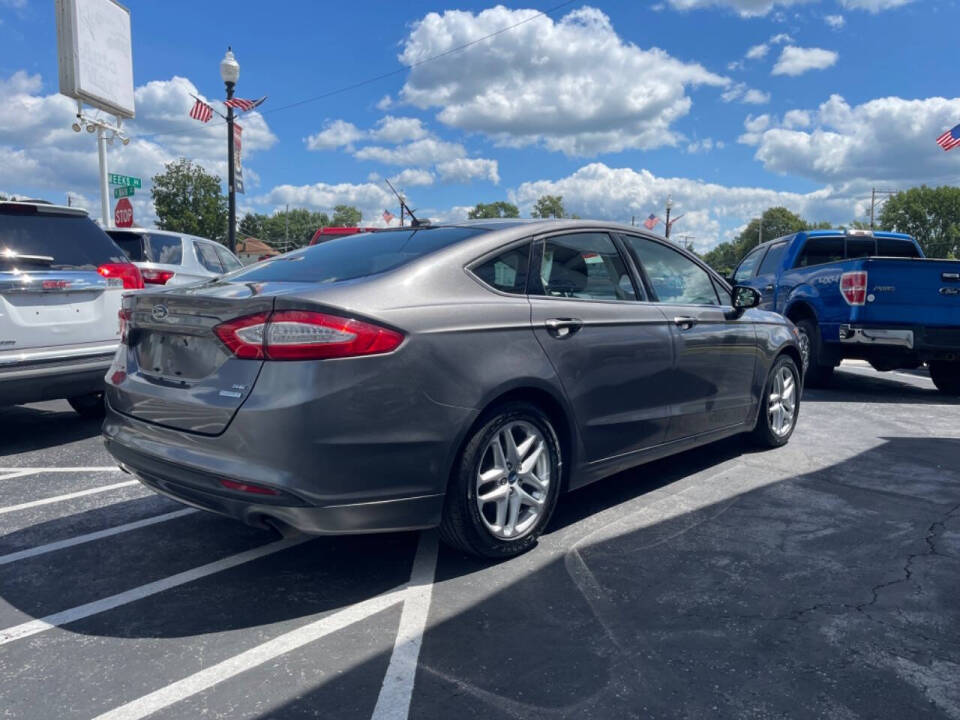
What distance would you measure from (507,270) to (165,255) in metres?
7.03

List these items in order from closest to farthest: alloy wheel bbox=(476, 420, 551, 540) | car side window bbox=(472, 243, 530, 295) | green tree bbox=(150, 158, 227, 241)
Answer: alloy wheel bbox=(476, 420, 551, 540) → car side window bbox=(472, 243, 530, 295) → green tree bbox=(150, 158, 227, 241)

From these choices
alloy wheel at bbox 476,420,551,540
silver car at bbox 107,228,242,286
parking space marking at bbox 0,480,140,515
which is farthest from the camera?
silver car at bbox 107,228,242,286

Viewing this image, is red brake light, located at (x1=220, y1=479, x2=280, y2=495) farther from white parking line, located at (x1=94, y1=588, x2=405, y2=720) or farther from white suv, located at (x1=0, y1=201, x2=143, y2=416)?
white suv, located at (x1=0, y1=201, x2=143, y2=416)

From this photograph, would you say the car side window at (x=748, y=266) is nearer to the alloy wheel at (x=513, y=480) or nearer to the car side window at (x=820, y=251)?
the car side window at (x=820, y=251)

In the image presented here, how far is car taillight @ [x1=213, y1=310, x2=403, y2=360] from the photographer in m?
2.82

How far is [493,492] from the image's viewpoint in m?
3.38

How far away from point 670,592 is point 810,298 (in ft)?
22.3

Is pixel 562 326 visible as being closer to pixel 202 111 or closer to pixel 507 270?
pixel 507 270

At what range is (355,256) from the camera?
3678 mm

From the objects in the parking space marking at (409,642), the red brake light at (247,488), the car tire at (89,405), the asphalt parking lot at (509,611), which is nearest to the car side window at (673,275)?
the asphalt parking lot at (509,611)

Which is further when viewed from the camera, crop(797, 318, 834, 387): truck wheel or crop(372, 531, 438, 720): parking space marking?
crop(797, 318, 834, 387): truck wheel

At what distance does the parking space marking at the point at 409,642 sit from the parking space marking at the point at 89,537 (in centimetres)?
145

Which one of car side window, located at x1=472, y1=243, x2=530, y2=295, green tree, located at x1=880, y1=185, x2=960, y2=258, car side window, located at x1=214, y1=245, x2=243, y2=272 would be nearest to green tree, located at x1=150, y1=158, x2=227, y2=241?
car side window, located at x1=214, y1=245, x2=243, y2=272

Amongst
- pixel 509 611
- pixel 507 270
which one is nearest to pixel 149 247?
pixel 507 270
